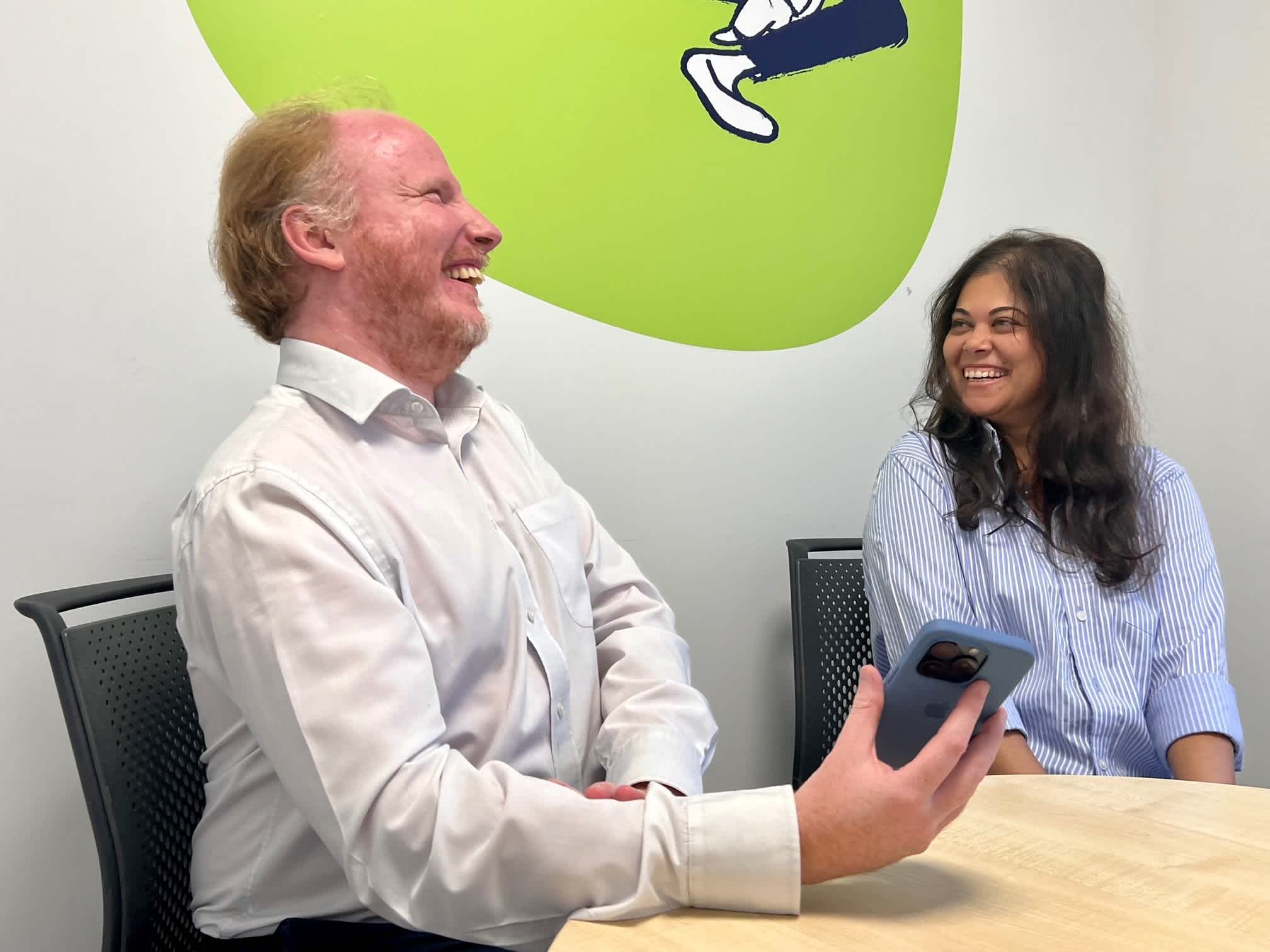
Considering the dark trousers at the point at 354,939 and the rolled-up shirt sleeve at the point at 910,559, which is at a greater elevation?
the rolled-up shirt sleeve at the point at 910,559

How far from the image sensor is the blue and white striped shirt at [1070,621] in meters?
1.74

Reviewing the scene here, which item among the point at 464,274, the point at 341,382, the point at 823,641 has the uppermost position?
the point at 464,274

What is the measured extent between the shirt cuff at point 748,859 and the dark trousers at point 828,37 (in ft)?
5.81

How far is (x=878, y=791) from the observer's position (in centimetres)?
81

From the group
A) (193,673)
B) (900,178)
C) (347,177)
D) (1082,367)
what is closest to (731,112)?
(900,178)

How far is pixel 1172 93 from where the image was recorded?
280 cm

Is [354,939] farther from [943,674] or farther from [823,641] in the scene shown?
[823,641]

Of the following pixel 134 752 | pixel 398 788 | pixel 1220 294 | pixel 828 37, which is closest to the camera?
pixel 398 788

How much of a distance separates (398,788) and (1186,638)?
4.81ft

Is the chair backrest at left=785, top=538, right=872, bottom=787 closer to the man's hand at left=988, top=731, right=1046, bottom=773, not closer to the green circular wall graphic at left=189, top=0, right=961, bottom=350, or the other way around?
the man's hand at left=988, top=731, right=1046, bottom=773

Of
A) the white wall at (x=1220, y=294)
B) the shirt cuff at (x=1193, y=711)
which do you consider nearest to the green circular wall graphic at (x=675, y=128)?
the white wall at (x=1220, y=294)

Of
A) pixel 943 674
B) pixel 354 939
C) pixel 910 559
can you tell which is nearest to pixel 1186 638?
pixel 910 559

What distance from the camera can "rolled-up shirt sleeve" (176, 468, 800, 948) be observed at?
829mm

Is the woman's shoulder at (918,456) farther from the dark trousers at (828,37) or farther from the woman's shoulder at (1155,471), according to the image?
the dark trousers at (828,37)
